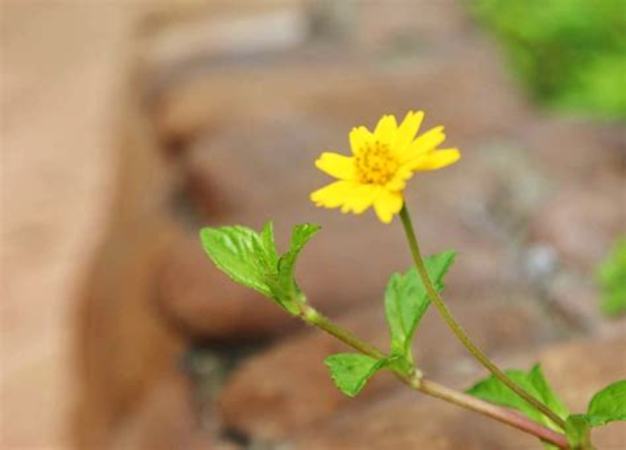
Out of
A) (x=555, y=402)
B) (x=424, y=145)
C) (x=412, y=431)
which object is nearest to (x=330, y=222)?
(x=412, y=431)

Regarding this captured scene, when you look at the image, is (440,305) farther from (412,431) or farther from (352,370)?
(412,431)

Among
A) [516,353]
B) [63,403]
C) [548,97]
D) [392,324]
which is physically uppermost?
[392,324]

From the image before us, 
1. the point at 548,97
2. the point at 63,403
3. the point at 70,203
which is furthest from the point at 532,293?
the point at 70,203

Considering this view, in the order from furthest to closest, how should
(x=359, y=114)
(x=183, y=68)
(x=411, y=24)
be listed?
(x=411, y=24)
(x=183, y=68)
(x=359, y=114)

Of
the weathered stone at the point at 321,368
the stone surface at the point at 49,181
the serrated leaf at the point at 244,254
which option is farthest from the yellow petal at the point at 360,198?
the stone surface at the point at 49,181

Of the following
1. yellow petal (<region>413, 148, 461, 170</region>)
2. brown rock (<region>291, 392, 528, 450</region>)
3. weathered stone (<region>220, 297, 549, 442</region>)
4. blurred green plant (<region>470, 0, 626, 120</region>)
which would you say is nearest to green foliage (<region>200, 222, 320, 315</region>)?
yellow petal (<region>413, 148, 461, 170</region>)

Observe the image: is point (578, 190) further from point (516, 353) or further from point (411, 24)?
point (411, 24)
